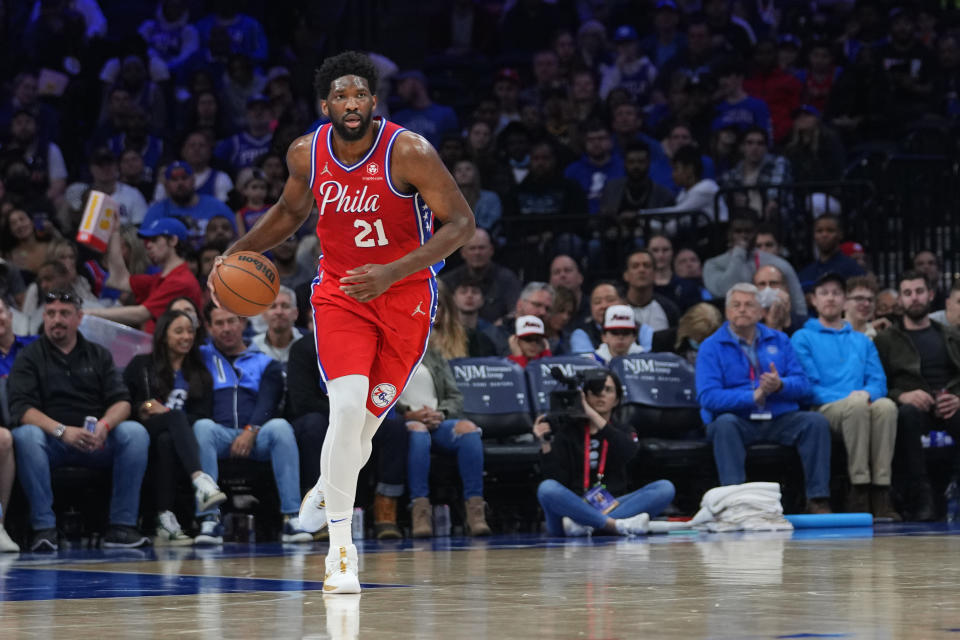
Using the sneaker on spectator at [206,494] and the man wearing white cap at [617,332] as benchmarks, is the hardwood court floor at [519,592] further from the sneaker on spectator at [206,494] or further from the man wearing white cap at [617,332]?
the man wearing white cap at [617,332]

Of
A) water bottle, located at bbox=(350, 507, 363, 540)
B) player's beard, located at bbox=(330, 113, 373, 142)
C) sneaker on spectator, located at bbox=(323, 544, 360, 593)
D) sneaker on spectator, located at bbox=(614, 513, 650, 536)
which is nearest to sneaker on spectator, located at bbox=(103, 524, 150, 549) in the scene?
water bottle, located at bbox=(350, 507, 363, 540)

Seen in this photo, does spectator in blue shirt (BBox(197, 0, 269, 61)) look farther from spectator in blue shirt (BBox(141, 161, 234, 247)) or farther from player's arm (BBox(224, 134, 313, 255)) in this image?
player's arm (BBox(224, 134, 313, 255))

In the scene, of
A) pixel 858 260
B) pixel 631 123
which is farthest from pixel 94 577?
pixel 631 123

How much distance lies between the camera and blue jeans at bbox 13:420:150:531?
9.09m

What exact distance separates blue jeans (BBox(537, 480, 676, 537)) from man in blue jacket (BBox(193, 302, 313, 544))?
1.49 metres

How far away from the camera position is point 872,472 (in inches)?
418

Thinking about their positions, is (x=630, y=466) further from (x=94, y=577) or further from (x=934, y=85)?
(x=934, y=85)

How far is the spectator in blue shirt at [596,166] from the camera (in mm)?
14016

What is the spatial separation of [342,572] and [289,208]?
1.59m

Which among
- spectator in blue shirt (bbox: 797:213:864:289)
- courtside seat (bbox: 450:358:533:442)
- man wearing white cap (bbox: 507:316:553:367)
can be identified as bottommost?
courtside seat (bbox: 450:358:533:442)

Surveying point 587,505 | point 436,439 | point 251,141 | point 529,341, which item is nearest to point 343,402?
point 587,505

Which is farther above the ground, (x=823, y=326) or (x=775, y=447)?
(x=823, y=326)

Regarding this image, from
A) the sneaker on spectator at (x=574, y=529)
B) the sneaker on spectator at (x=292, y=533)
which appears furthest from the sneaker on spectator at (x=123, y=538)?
the sneaker on spectator at (x=574, y=529)

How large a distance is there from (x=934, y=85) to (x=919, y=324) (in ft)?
15.2
